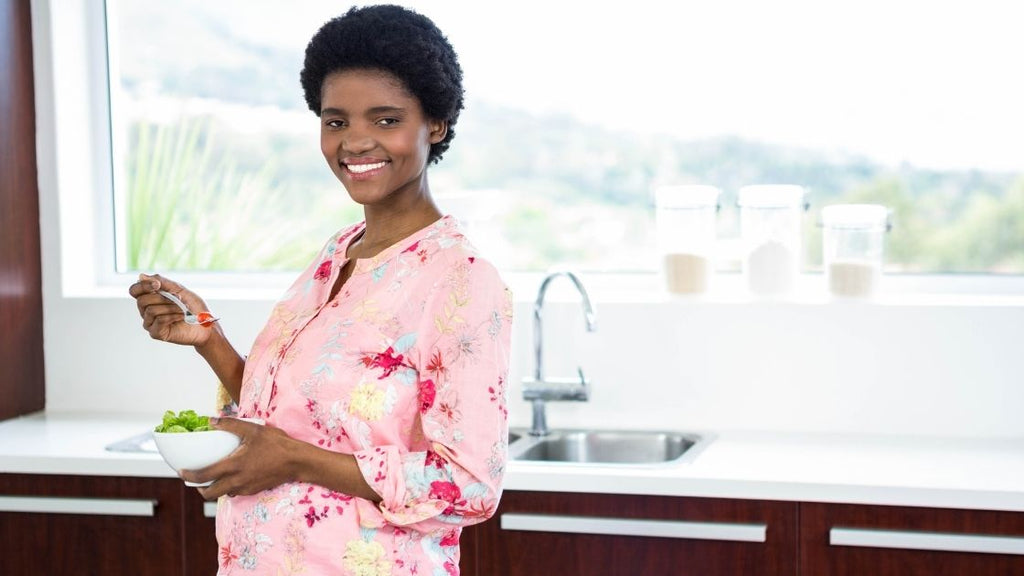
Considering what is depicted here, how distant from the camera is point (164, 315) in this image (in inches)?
66.1

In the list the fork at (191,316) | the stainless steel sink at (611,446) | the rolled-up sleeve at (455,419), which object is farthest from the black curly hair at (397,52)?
the stainless steel sink at (611,446)

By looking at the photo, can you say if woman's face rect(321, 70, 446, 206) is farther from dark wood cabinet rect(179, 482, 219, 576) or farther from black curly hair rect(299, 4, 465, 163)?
dark wood cabinet rect(179, 482, 219, 576)

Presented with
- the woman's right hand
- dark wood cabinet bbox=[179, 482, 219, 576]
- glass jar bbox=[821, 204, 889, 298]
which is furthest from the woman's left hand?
glass jar bbox=[821, 204, 889, 298]

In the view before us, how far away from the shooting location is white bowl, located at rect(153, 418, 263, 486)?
1409 millimetres

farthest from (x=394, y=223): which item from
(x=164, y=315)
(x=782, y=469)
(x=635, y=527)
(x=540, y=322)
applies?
(x=540, y=322)

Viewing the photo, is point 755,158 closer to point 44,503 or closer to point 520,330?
point 520,330

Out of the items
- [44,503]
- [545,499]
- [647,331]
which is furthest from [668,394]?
[44,503]

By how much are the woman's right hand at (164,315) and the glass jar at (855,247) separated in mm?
1520

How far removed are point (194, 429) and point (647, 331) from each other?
1.49m

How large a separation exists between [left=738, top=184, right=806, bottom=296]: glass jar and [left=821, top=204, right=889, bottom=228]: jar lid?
0.27 ft

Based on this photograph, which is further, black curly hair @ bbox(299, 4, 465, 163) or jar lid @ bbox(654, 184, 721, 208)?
jar lid @ bbox(654, 184, 721, 208)

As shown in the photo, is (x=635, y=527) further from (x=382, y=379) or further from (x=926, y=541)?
(x=382, y=379)

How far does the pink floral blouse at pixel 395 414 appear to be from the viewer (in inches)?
55.1

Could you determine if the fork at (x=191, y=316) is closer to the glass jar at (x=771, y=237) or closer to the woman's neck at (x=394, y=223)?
the woman's neck at (x=394, y=223)
